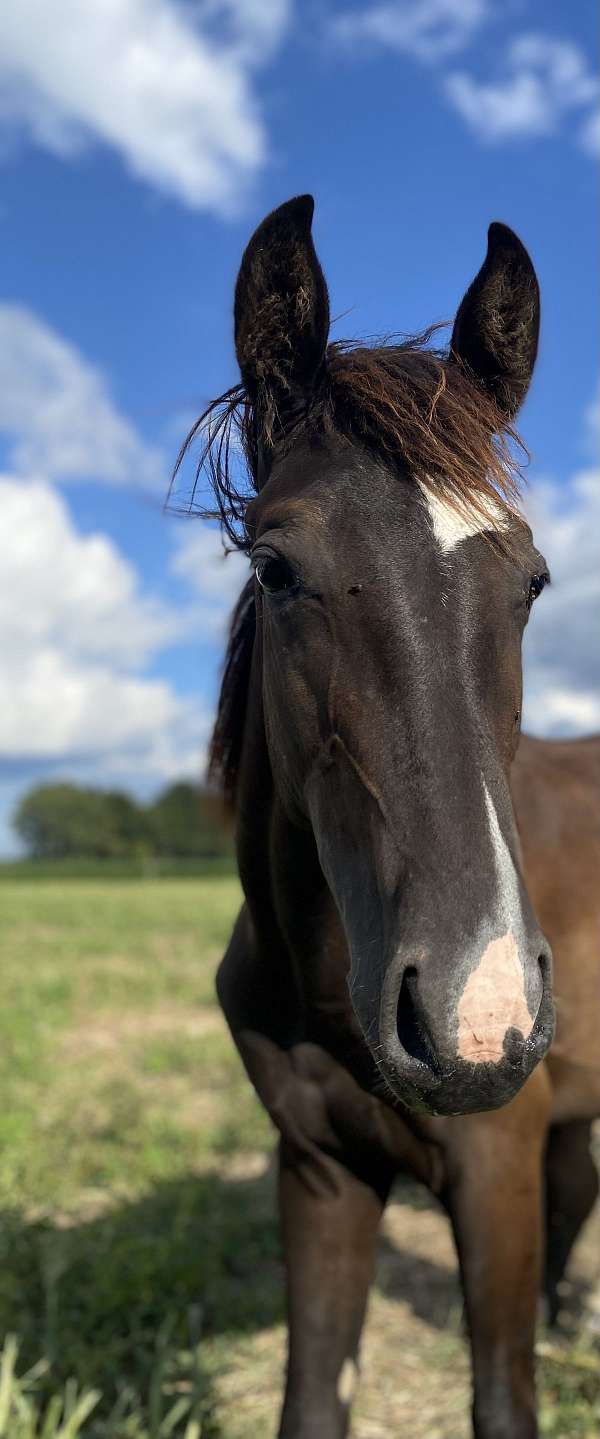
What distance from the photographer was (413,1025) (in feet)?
5.33

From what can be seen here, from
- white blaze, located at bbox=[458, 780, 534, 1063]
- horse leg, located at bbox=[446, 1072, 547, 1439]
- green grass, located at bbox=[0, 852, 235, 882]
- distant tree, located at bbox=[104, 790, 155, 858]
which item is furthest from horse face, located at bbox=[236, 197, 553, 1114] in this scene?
distant tree, located at bbox=[104, 790, 155, 858]

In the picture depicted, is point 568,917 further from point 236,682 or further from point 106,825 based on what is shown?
point 106,825

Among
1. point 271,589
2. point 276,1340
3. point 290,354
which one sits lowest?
point 276,1340

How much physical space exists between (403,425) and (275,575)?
0.38 metres

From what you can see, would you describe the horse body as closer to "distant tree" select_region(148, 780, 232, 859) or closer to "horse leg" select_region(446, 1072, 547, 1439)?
"horse leg" select_region(446, 1072, 547, 1439)

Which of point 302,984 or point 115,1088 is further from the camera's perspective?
point 115,1088

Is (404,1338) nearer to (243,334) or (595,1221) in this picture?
(595,1221)

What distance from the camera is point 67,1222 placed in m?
5.11

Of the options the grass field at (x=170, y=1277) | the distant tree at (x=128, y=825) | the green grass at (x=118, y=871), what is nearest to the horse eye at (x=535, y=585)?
the grass field at (x=170, y=1277)

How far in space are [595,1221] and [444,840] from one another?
160 inches

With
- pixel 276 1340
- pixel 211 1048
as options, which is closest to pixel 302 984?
pixel 276 1340

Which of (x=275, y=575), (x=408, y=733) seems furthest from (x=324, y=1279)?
(x=275, y=575)

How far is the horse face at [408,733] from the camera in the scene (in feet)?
5.13

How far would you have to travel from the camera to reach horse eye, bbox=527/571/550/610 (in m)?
2.10
